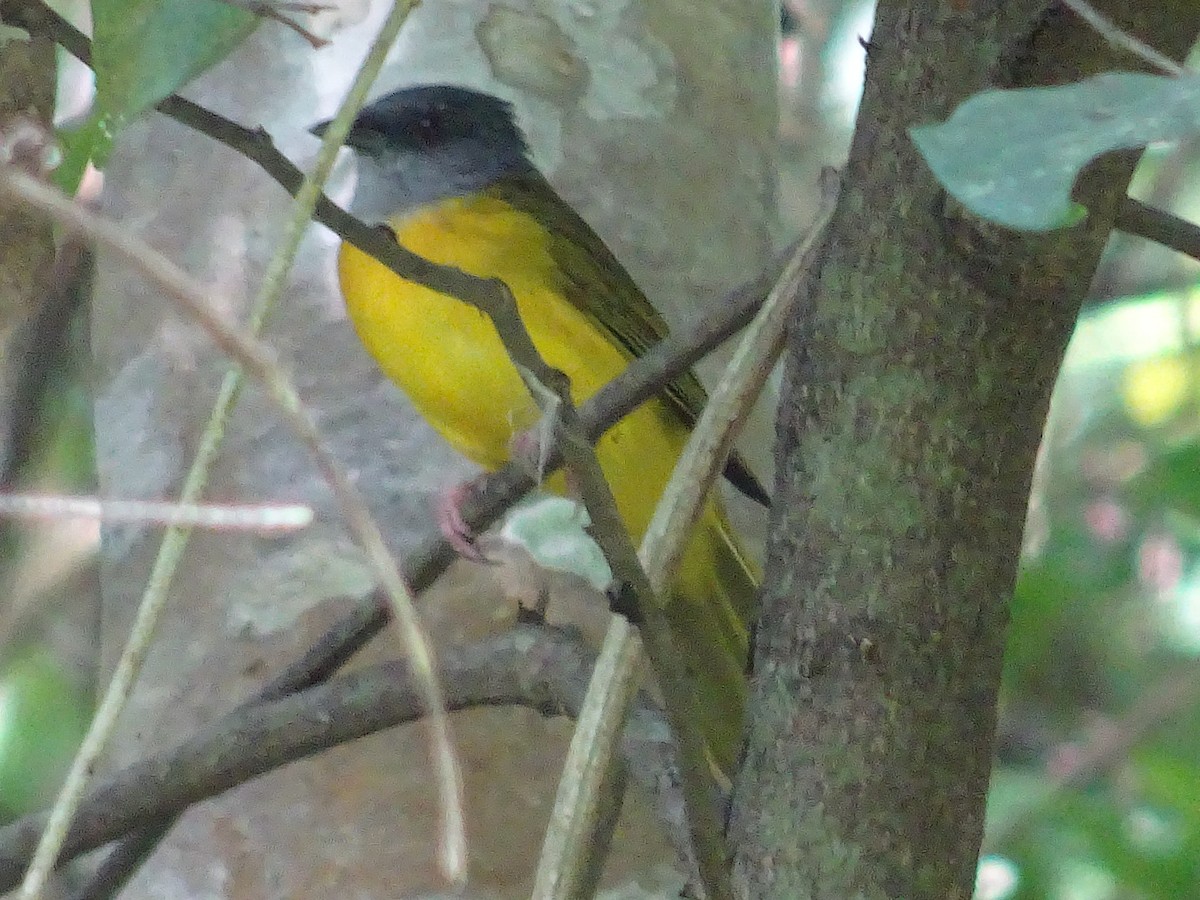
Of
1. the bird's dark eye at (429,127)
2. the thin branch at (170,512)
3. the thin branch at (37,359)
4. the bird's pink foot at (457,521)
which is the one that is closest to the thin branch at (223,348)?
the thin branch at (170,512)

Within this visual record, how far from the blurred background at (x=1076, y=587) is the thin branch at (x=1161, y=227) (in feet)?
3.01

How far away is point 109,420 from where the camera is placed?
2.19 metres

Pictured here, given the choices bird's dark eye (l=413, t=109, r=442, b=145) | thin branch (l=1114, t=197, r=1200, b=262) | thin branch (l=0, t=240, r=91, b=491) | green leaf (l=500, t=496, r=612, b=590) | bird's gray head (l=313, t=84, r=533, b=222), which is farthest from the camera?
thin branch (l=0, t=240, r=91, b=491)

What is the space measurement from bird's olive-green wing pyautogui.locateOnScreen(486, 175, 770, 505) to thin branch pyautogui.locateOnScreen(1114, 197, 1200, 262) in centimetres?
89

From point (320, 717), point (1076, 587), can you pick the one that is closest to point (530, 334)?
point (320, 717)

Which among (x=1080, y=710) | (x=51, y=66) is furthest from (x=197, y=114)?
(x=1080, y=710)

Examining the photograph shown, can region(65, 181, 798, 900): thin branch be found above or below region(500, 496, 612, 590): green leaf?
below

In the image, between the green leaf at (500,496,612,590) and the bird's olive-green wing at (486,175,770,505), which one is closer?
the green leaf at (500,496,612,590)

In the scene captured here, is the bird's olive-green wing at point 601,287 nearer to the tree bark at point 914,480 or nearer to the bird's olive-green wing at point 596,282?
the bird's olive-green wing at point 596,282

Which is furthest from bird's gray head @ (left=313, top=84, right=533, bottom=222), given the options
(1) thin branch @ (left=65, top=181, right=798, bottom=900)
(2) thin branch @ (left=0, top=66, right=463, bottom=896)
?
(2) thin branch @ (left=0, top=66, right=463, bottom=896)

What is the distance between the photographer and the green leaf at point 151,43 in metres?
1.01

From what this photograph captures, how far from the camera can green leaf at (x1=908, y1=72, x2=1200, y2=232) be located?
0.72 metres

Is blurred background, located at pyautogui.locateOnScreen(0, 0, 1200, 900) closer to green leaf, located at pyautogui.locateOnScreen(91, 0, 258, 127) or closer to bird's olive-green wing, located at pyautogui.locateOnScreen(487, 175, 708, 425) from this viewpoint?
bird's olive-green wing, located at pyautogui.locateOnScreen(487, 175, 708, 425)

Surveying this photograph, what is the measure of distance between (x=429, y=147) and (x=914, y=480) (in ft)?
5.66
